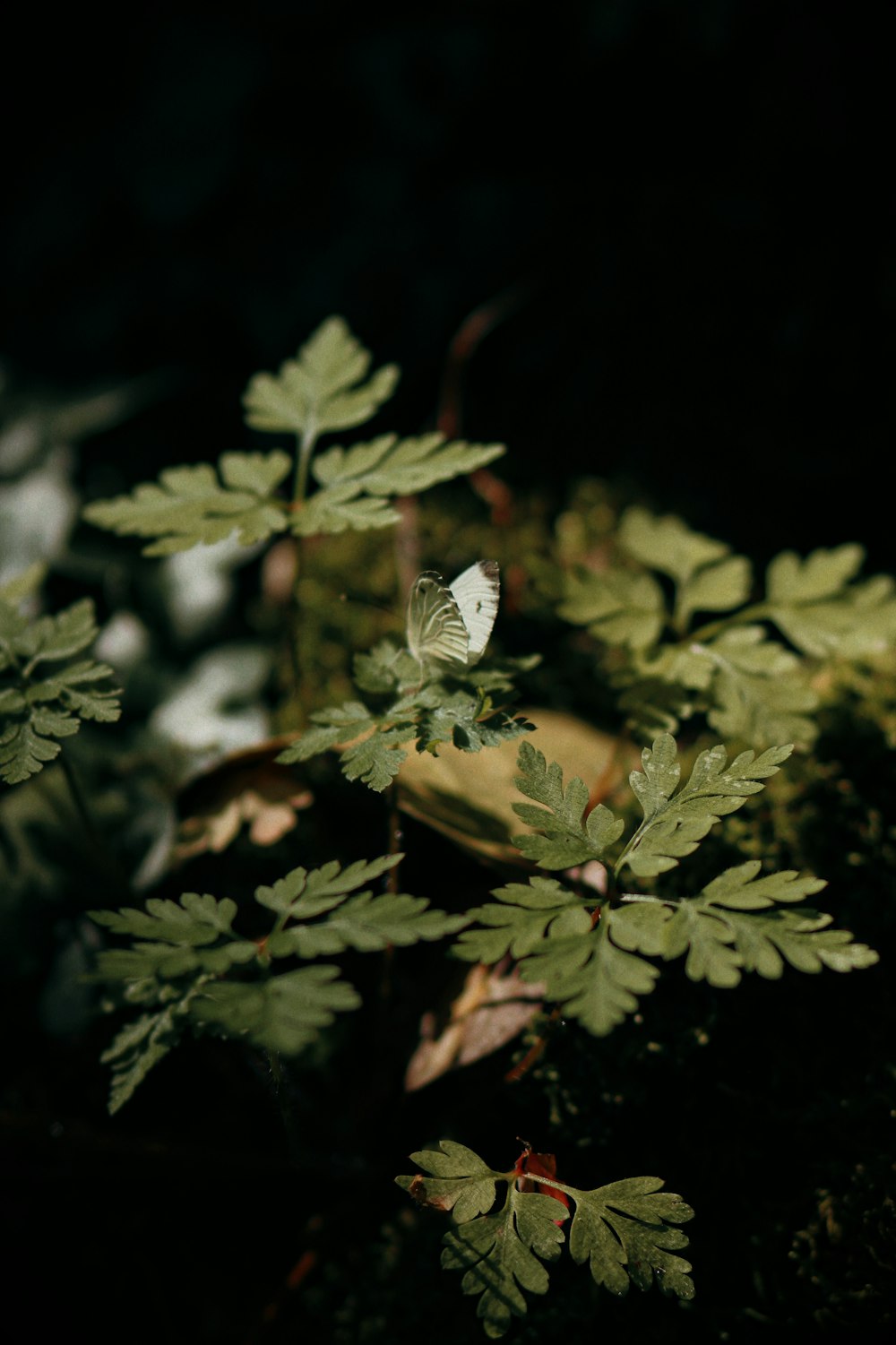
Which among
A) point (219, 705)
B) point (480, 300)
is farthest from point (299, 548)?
point (480, 300)

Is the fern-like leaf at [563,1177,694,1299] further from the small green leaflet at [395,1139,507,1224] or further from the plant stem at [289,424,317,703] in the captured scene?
the plant stem at [289,424,317,703]

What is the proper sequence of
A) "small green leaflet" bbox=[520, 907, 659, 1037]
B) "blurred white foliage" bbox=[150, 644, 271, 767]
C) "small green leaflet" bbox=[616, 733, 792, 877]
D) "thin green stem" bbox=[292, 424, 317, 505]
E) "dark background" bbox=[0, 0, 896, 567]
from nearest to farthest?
"small green leaflet" bbox=[520, 907, 659, 1037] < "small green leaflet" bbox=[616, 733, 792, 877] < "thin green stem" bbox=[292, 424, 317, 505] < "blurred white foliage" bbox=[150, 644, 271, 767] < "dark background" bbox=[0, 0, 896, 567]

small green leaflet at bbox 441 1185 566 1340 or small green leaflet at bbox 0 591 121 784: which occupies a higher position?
small green leaflet at bbox 0 591 121 784

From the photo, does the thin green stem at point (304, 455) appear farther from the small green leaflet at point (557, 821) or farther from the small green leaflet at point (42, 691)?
the small green leaflet at point (557, 821)

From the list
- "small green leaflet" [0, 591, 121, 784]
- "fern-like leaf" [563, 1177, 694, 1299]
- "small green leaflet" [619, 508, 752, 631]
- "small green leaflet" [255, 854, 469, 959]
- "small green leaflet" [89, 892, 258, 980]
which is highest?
"small green leaflet" [0, 591, 121, 784]

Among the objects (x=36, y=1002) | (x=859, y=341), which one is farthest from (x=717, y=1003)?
(x=859, y=341)

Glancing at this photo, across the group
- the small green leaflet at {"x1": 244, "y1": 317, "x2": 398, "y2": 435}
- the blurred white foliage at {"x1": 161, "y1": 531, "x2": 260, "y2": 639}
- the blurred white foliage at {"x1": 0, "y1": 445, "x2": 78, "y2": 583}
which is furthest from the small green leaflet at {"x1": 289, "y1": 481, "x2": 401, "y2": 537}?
the blurred white foliage at {"x1": 0, "y1": 445, "x2": 78, "y2": 583}

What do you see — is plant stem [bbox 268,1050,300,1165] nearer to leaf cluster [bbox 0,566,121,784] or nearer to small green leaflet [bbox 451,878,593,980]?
small green leaflet [bbox 451,878,593,980]

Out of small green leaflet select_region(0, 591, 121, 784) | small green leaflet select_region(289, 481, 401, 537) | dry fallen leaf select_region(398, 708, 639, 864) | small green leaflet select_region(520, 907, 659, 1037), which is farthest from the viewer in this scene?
dry fallen leaf select_region(398, 708, 639, 864)

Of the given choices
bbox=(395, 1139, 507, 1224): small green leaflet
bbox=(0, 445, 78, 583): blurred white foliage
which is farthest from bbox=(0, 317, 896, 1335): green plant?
bbox=(0, 445, 78, 583): blurred white foliage

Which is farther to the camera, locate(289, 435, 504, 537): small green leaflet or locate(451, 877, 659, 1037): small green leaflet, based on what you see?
locate(289, 435, 504, 537): small green leaflet
